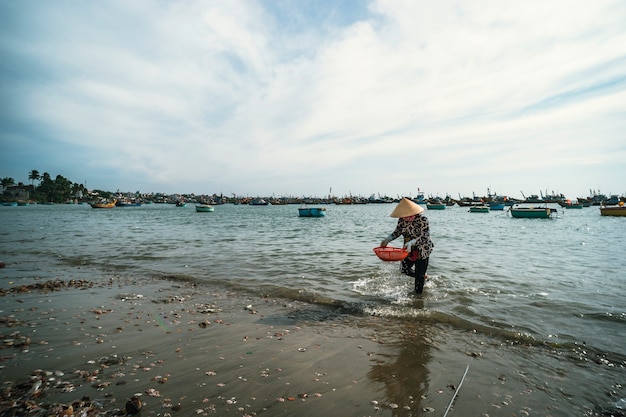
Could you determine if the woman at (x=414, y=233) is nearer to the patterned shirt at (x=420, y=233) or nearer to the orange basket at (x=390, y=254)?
the patterned shirt at (x=420, y=233)

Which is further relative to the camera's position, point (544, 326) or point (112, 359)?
point (544, 326)

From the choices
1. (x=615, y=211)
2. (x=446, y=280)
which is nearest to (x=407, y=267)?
(x=446, y=280)

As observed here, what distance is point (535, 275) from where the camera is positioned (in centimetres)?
1241

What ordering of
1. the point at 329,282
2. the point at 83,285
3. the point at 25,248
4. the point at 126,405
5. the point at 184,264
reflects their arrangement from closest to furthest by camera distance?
1. the point at 126,405
2. the point at 83,285
3. the point at 329,282
4. the point at 184,264
5. the point at 25,248

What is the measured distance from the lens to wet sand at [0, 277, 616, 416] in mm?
3904

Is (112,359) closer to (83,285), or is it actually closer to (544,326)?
(83,285)

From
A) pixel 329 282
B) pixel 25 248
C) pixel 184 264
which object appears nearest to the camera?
pixel 329 282

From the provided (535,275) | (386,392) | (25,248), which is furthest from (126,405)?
(25,248)

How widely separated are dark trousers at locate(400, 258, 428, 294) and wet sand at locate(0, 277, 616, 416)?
219 centimetres

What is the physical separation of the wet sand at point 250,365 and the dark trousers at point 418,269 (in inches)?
86.1

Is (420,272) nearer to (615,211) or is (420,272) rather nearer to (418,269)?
(418,269)

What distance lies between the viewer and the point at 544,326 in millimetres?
7070

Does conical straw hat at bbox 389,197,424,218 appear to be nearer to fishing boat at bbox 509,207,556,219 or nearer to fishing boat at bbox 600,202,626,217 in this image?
fishing boat at bbox 509,207,556,219

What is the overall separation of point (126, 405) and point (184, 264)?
11627mm
